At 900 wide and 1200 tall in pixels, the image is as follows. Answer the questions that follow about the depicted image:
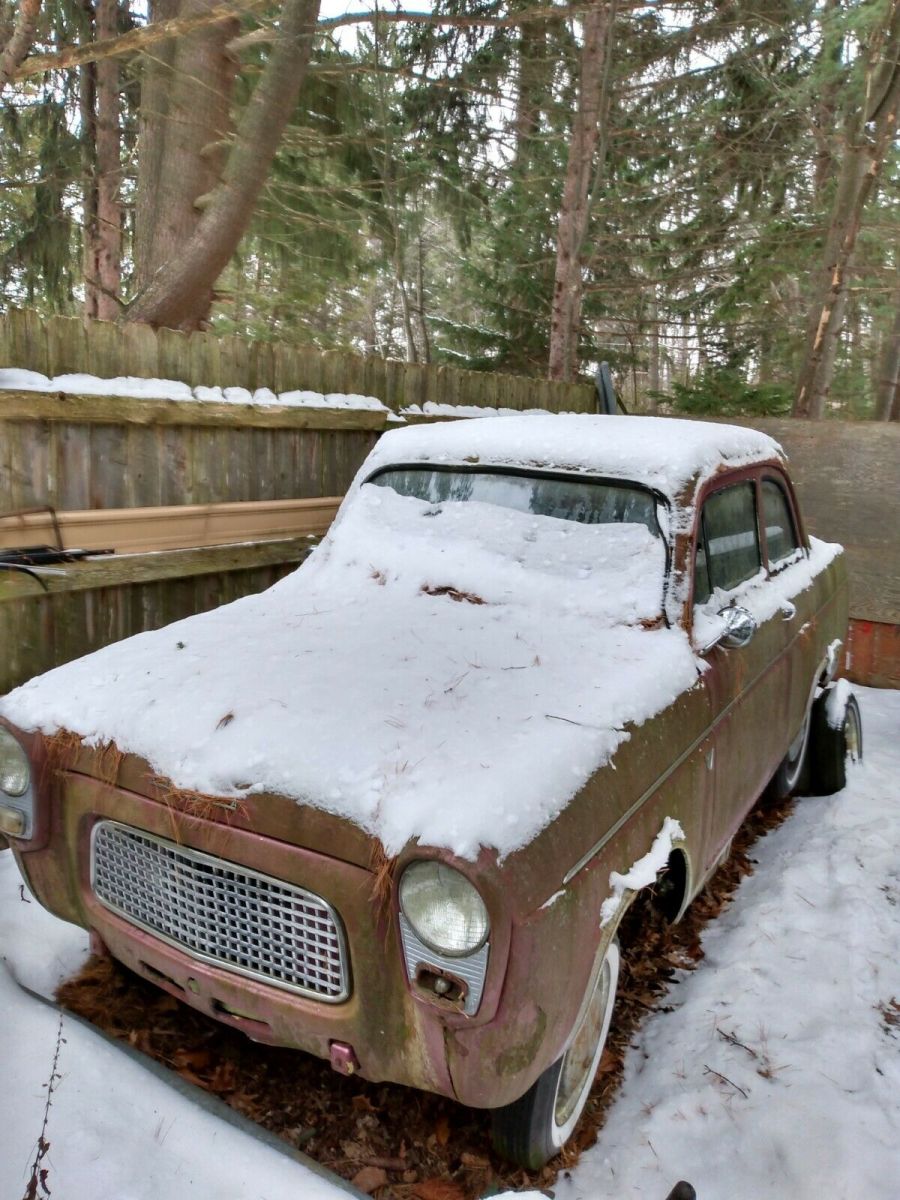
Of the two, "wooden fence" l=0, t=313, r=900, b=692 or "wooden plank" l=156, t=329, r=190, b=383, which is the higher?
"wooden plank" l=156, t=329, r=190, b=383

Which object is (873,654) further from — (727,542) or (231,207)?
(231,207)

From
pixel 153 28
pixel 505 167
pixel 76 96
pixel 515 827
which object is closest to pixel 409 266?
pixel 505 167

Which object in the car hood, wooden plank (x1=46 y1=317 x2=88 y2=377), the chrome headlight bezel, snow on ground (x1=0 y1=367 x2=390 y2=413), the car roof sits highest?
wooden plank (x1=46 y1=317 x2=88 y2=377)

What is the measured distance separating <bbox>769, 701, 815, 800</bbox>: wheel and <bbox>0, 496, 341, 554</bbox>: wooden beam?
3248 millimetres

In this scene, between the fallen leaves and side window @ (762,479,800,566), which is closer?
the fallen leaves

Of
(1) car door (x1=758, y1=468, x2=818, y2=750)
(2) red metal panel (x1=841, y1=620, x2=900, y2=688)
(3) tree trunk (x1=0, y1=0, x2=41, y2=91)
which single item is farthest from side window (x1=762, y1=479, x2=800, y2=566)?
(3) tree trunk (x1=0, y1=0, x2=41, y2=91)

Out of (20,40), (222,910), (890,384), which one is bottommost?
(222,910)

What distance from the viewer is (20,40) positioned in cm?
629

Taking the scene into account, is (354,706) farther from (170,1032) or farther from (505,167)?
(505,167)

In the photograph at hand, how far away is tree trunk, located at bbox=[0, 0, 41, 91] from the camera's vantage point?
6082 millimetres

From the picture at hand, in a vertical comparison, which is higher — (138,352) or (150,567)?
(138,352)

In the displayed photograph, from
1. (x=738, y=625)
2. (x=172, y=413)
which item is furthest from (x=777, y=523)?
(x=172, y=413)

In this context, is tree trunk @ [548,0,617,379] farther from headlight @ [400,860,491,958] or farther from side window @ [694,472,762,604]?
headlight @ [400,860,491,958]

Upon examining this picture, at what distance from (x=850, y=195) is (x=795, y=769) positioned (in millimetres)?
7364
